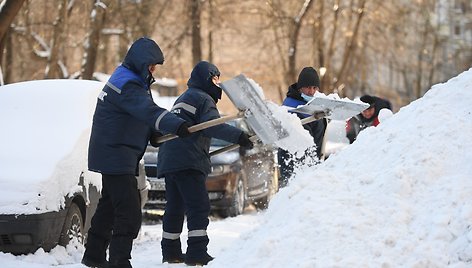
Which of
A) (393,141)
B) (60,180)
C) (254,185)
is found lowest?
(254,185)

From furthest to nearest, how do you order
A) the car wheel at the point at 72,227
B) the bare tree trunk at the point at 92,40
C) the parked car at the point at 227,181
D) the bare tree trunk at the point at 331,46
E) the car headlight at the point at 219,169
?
the bare tree trunk at the point at 331,46 → the bare tree trunk at the point at 92,40 → the car headlight at the point at 219,169 → the parked car at the point at 227,181 → the car wheel at the point at 72,227

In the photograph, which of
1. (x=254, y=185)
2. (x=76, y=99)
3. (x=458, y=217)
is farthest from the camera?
(x=254, y=185)

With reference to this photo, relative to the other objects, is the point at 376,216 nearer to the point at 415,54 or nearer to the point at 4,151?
the point at 4,151

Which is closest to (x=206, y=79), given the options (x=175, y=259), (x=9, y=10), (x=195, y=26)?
(x=175, y=259)

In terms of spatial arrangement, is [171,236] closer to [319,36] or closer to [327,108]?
[327,108]

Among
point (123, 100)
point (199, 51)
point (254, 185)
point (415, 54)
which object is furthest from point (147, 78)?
point (415, 54)

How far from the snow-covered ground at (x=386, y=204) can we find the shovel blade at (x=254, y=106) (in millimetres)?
714

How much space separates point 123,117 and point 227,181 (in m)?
5.82

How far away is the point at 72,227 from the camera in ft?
25.3

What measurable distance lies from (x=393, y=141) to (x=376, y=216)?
0.83 meters

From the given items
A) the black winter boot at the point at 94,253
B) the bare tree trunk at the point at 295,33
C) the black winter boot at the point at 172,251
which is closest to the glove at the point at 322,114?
the black winter boot at the point at 172,251

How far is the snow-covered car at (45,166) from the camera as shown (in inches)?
285

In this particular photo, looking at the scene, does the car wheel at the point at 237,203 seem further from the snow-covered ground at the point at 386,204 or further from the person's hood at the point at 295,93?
the snow-covered ground at the point at 386,204

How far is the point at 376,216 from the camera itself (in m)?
4.84
